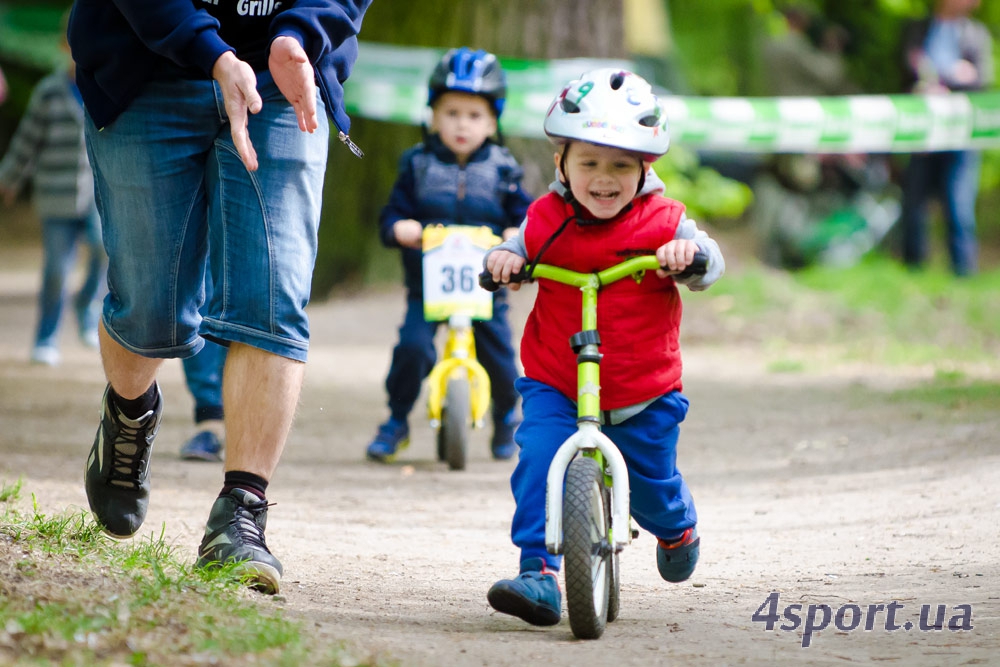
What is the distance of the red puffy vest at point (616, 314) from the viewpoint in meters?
3.82

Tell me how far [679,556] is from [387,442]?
2.91 metres

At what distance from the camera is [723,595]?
4.16 metres

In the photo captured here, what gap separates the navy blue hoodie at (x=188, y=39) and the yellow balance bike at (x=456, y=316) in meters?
2.30

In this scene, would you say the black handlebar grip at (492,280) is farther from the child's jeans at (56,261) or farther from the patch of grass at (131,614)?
the child's jeans at (56,261)

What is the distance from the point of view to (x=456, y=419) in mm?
6406

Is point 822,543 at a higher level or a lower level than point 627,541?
lower

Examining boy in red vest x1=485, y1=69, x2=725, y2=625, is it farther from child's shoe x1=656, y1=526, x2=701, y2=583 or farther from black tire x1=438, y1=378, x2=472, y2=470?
black tire x1=438, y1=378, x2=472, y2=470

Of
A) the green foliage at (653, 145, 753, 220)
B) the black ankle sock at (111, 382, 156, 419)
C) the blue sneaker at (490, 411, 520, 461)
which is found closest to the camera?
the black ankle sock at (111, 382, 156, 419)

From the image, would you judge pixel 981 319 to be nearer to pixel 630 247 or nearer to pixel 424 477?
pixel 424 477

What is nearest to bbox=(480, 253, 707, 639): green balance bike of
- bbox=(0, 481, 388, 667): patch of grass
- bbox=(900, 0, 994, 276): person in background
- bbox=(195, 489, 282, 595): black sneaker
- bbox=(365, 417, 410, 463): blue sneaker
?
bbox=(0, 481, 388, 667): patch of grass

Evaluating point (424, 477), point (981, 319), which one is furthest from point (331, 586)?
point (981, 319)

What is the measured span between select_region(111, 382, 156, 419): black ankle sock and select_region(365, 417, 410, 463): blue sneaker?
102 inches

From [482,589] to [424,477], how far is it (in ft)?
7.30

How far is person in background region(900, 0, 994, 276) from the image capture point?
13.2 metres
